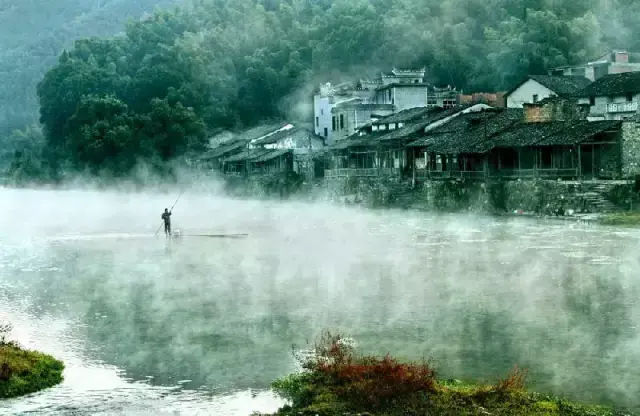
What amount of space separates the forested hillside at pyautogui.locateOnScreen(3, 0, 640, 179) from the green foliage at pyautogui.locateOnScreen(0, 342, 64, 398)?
6564cm

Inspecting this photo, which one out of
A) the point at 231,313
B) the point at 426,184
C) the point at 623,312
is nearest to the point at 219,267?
the point at 231,313

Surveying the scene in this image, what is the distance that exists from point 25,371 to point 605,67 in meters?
61.3

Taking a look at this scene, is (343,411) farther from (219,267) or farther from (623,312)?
(219,267)

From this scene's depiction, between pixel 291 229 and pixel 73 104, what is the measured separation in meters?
68.4

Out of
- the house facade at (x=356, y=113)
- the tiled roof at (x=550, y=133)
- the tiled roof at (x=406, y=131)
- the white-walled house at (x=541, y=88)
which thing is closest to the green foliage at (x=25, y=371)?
the tiled roof at (x=550, y=133)

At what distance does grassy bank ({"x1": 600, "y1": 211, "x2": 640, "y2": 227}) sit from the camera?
123 feet

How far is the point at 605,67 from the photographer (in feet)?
221

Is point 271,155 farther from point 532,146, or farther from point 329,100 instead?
point 532,146

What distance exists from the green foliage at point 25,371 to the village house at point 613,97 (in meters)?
42.1

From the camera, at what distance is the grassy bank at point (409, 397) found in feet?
40.0

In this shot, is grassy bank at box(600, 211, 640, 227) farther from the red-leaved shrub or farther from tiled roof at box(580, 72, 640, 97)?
the red-leaved shrub

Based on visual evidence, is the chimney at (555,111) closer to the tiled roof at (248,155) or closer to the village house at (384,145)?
the village house at (384,145)

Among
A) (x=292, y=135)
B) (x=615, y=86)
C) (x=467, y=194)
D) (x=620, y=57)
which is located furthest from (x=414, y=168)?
(x=292, y=135)

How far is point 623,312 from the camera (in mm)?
19500
